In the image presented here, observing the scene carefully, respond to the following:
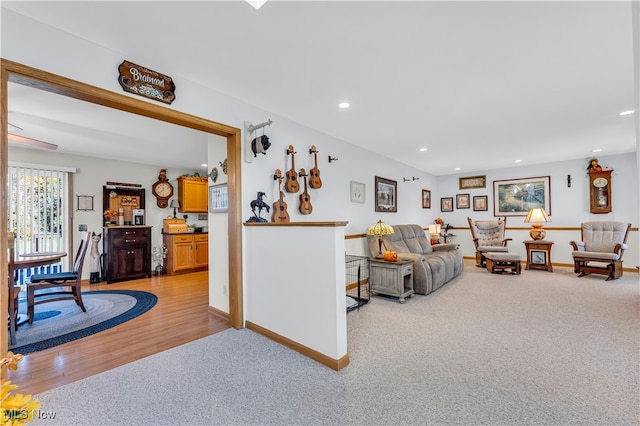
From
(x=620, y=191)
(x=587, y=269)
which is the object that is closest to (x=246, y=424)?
(x=587, y=269)

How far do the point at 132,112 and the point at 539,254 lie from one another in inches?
277

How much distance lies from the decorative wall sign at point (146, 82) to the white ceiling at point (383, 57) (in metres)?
0.07

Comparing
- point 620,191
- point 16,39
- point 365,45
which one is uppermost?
point 365,45

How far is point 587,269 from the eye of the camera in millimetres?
4926

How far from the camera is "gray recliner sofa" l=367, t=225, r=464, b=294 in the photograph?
3854 mm

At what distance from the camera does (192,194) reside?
5949mm

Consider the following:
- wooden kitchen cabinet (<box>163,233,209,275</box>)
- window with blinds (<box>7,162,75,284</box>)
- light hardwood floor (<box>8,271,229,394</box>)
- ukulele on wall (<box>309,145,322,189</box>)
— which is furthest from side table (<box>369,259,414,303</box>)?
window with blinds (<box>7,162,75,284</box>)

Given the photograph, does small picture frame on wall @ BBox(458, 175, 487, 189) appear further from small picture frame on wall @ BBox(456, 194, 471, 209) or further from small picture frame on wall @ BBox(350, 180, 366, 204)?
small picture frame on wall @ BBox(350, 180, 366, 204)

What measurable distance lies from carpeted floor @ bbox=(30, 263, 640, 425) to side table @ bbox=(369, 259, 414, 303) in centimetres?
64

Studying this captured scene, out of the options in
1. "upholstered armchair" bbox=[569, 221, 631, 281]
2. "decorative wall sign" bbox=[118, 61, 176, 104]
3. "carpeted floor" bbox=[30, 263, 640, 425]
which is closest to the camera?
"carpeted floor" bbox=[30, 263, 640, 425]

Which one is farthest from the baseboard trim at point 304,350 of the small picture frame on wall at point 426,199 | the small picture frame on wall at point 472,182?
the small picture frame on wall at point 472,182

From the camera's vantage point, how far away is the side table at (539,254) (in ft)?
17.7

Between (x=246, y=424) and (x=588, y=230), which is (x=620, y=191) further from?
(x=246, y=424)

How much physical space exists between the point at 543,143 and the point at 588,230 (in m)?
2.15
